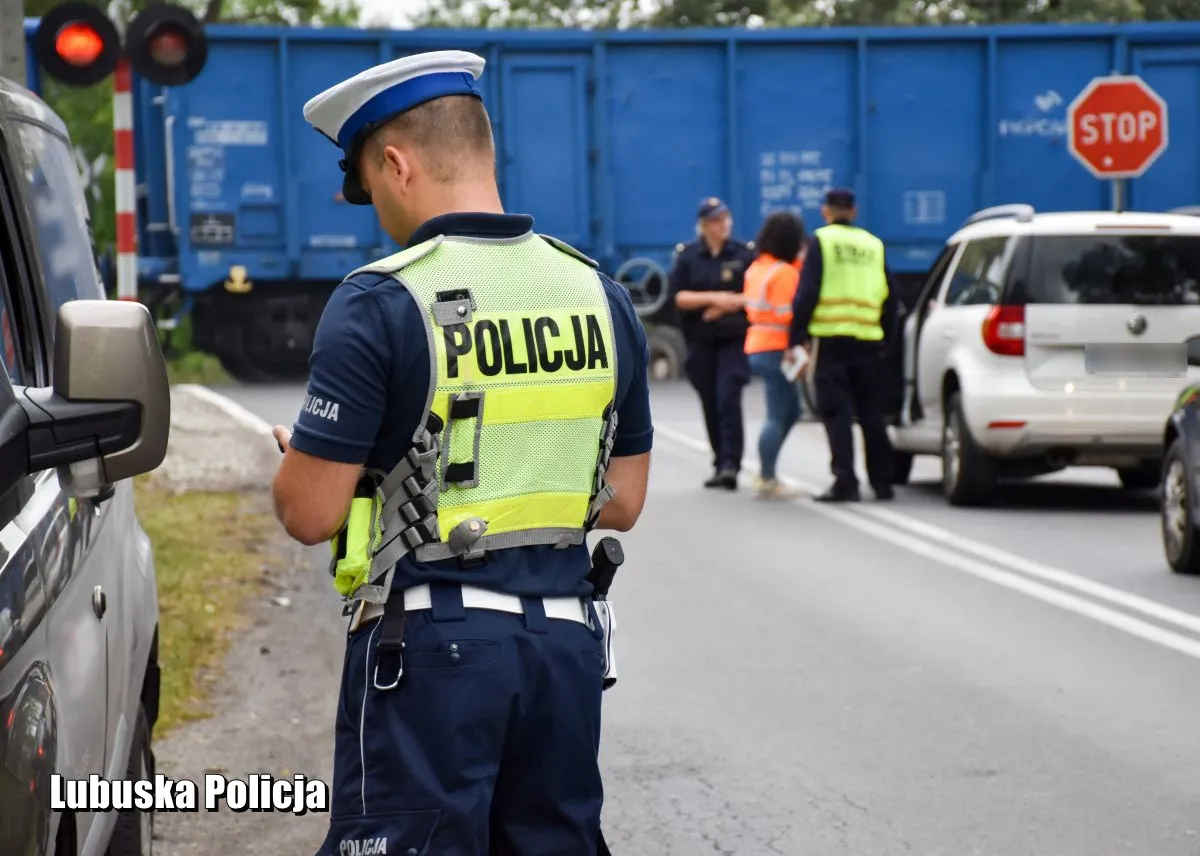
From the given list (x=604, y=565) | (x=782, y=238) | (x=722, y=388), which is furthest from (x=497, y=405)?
(x=722, y=388)

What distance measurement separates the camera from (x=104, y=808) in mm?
3434

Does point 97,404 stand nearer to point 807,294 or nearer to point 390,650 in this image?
point 390,650

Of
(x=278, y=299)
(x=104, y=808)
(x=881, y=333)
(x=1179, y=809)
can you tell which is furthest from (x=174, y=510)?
(x=278, y=299)

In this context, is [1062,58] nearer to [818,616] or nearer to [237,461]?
[237,461]

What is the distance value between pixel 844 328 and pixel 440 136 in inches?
398

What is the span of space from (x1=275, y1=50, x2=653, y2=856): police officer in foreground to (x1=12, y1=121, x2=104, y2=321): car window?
1.02 m

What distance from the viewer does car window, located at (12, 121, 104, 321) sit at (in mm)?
4094

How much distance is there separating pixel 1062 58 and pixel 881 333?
1287cm

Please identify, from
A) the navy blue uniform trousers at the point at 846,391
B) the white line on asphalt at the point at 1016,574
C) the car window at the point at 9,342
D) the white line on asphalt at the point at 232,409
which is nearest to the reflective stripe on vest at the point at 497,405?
the car window at the point at 9,342

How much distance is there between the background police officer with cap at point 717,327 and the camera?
13.9 m

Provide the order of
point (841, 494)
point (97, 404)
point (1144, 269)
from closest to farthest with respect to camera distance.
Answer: point (97, 404) < point (1144, 269) < point (841, 494)

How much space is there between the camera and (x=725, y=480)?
14062mm

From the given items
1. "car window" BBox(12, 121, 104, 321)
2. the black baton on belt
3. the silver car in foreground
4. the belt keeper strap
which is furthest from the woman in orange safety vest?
the belt keeper strap

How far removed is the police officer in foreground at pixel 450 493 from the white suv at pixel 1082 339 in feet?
31.3
